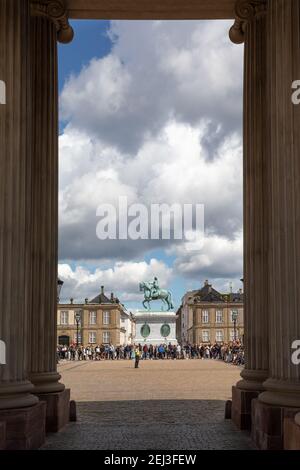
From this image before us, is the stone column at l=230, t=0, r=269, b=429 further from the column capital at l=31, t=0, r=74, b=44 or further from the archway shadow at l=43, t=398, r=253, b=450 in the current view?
the column capital at l=31, t=0, r=74, b=44

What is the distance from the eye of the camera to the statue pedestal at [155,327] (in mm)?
79000

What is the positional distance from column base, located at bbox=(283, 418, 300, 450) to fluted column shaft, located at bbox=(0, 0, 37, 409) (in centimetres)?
422

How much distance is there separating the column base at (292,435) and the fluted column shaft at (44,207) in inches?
263

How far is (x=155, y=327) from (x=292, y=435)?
228 ft

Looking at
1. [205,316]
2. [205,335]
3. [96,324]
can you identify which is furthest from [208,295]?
[96,324]

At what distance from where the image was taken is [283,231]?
11945 millimetres

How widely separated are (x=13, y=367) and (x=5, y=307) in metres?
0.98

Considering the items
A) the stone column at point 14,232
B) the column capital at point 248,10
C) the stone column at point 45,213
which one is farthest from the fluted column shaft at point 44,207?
the column capital at point 248,10

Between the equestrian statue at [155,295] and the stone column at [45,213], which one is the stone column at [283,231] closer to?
the stone column at [45,213]

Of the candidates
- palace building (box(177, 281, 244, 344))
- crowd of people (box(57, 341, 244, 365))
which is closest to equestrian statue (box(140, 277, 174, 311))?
crowd of people (box(57, 341, 244, 365))

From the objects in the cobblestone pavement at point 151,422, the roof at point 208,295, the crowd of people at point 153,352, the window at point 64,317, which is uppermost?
the roof at point 208,295

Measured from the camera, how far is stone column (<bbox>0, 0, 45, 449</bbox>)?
11.6 m

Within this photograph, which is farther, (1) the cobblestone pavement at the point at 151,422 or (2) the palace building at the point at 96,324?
(2) the palace building at the point at 96,324
